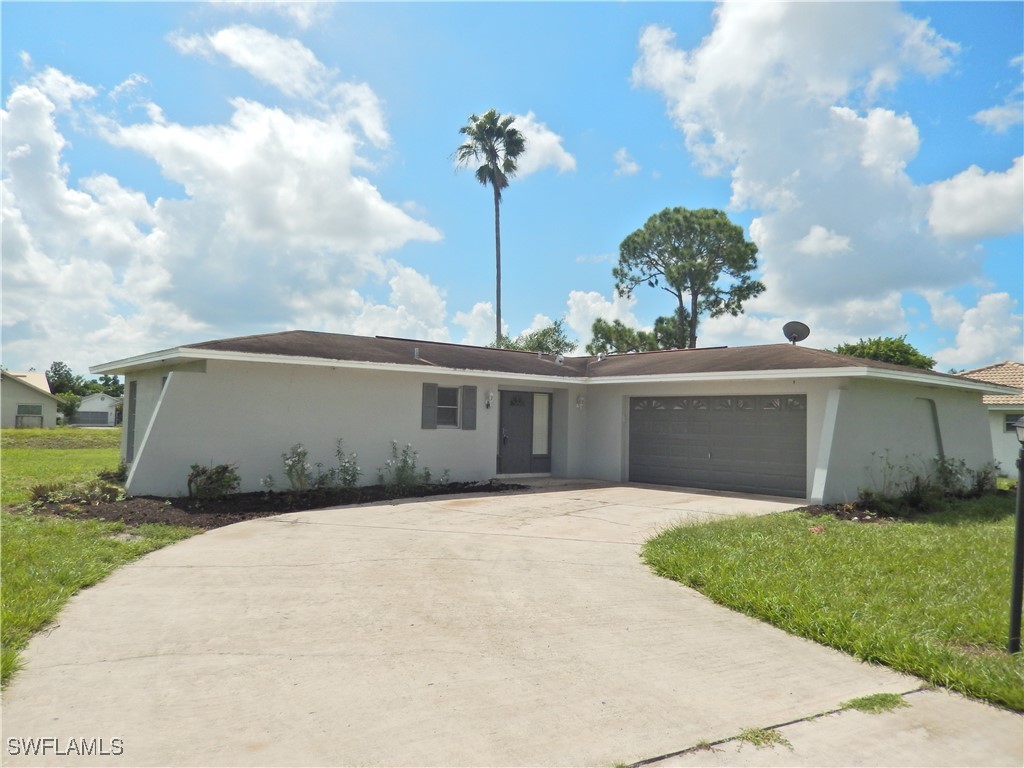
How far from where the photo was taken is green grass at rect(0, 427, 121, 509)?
1348 centimetres

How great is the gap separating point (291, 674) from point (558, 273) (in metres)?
23.6

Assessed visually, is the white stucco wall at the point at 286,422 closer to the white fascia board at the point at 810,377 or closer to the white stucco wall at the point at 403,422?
the white stucco wall at the point at 403,422

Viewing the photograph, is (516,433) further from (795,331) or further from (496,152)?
(496,152)

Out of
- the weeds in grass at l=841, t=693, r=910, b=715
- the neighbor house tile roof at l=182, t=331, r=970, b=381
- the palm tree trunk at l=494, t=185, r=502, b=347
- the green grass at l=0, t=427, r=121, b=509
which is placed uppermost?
the palm tree trunk at l=494, t=185, r=502, b=347

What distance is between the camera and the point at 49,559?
256 inches

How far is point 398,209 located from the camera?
1925 cm

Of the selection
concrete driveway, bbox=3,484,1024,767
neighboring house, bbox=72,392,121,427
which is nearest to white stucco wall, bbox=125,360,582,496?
concrete driveway, bbox=3,484,1024,767

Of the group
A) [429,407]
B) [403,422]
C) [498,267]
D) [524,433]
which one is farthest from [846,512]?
[498,267]

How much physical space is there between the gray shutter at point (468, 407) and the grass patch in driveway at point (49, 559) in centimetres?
681

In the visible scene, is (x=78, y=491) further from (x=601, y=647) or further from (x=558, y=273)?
(x=558, y=273)

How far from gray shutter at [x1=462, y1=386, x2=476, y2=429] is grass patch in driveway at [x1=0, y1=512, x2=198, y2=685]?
Result: 22.4 feet

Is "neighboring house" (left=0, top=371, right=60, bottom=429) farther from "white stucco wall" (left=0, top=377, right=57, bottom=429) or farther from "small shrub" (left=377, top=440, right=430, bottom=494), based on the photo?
"small shrub" (left=377, top=440, right=430, bottom=494)

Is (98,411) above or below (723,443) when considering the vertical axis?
above

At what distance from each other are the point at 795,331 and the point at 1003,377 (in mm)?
13696
